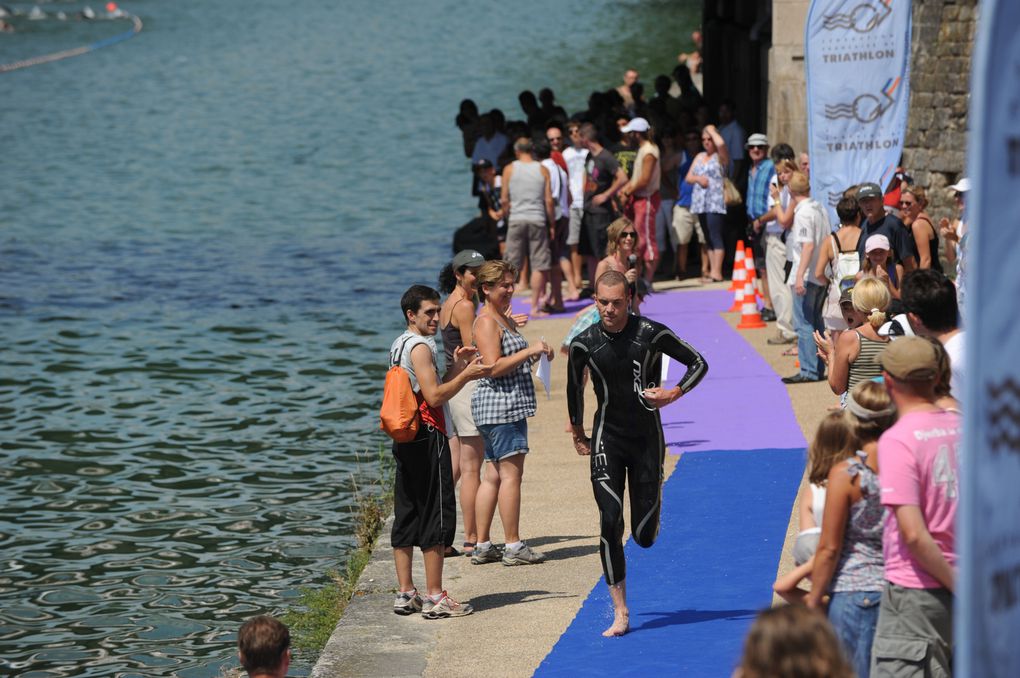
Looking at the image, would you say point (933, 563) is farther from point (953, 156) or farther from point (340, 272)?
point (340, 272)

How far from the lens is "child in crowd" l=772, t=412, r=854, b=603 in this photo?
19.3 ft

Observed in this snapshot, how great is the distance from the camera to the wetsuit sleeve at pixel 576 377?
835 centimetres

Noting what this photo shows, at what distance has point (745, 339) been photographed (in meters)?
16.7

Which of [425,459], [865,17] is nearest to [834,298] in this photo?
[865,17]

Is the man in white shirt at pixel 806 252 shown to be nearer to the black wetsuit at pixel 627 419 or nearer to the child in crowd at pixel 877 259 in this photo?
the child in crowd at pixel 877 259

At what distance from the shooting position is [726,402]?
46.5ft

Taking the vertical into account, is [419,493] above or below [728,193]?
above

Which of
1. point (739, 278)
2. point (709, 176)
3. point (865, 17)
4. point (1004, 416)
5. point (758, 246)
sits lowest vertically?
point (739, 278)

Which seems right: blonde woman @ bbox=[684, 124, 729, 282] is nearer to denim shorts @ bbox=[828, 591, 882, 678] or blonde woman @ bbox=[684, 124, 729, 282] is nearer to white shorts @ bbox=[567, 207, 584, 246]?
white shorts @ bbox=[567, 207, 584, 246]

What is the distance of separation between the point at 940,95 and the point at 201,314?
451 inches

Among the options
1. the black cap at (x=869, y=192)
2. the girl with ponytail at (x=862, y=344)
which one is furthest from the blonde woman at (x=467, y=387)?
the black cap at (x=869, y=192)

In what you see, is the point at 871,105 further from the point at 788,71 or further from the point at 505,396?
the point at 788,71

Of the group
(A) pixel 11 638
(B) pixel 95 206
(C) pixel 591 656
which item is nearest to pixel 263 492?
(A) pixel 11 638

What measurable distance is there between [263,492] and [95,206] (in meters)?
25.3
